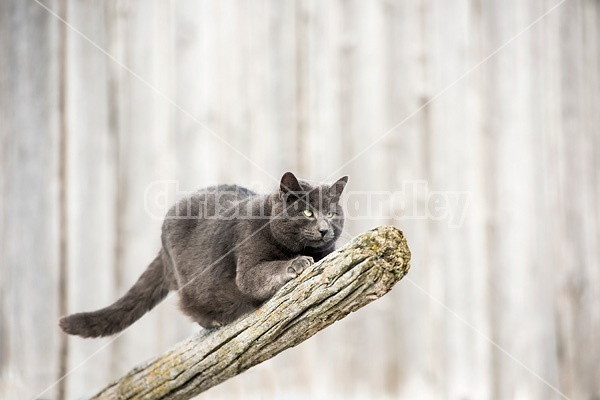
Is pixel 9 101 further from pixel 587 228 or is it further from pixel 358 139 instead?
pixel 587 228

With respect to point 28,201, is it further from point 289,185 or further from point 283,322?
point 283,322

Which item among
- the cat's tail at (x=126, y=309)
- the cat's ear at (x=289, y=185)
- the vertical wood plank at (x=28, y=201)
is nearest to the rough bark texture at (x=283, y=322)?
the cat's tail at (x=126, y=309)

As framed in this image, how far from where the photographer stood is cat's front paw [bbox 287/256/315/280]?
1.86 meters

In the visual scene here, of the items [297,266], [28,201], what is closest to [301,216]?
[297,266]

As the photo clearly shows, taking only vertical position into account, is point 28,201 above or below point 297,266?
above

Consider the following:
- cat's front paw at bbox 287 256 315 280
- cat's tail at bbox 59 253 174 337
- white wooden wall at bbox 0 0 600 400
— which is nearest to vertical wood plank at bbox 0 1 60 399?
white wooden wall at bbox 0 0 600 400

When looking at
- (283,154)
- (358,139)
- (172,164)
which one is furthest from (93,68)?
(358,139)

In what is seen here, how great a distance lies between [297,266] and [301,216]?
27 cm

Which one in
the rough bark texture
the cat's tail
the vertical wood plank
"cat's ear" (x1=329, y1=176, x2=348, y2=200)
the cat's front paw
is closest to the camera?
the rough bark texture

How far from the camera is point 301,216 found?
6.91 ft

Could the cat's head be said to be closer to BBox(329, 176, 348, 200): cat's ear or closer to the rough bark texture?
BBox(329, 176, 348, 200): cat's ear

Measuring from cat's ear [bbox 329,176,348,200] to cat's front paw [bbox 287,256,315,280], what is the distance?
0.37 metres

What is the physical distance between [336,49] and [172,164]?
103 cm

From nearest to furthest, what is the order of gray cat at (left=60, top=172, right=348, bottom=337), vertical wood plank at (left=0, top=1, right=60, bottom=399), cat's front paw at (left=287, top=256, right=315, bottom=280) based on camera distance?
cat's front paw at (left=287, top=256, right=315, bottom=280) → gray cat at (left=60, top=172, right=348, bottom=337) → vertical wood plank at (left=0, top=1, right=60, bottom=399)
